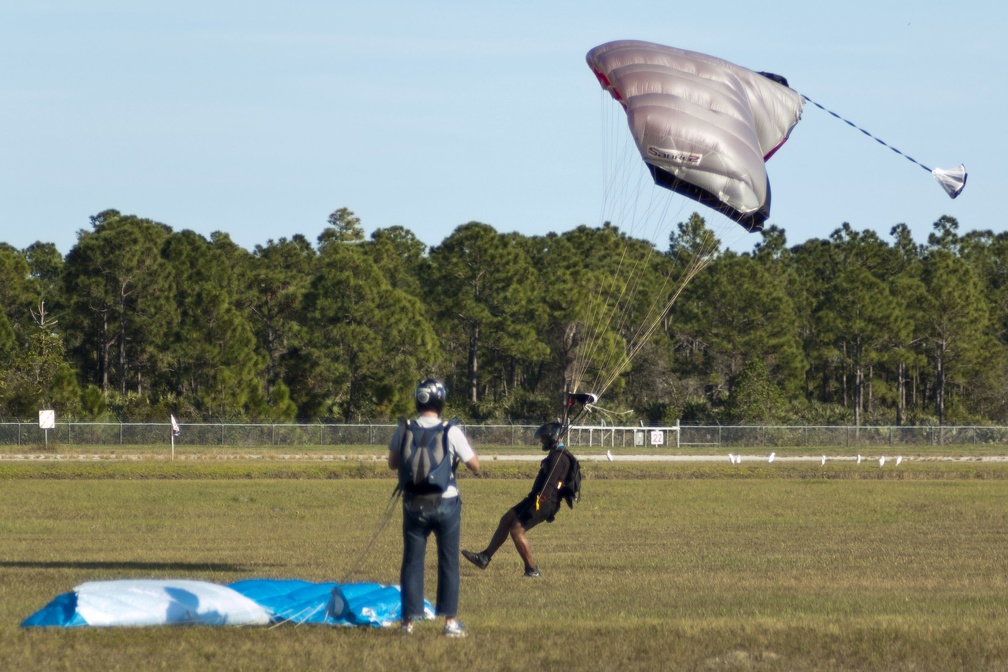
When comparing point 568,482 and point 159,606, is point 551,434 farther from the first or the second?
point 159,606

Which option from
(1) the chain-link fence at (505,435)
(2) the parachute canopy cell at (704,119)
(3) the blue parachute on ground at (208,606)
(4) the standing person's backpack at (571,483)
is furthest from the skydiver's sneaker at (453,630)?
(1) the chain-link fence at (505,435)

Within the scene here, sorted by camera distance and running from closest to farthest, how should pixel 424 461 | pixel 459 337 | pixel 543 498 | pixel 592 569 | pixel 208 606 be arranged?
pixel 424 461 → pixel 208 606 → pixel 543 498 → pixel 592 569 → pixel 459 337

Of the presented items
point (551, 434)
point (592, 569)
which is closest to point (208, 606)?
point (551, 434)

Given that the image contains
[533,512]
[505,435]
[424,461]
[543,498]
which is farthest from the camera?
[505,435]

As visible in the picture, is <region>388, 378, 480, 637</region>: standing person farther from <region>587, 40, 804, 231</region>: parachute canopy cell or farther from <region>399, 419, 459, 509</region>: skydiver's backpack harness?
<region>587, 40, 804, 231</region>: parachute canopy cell

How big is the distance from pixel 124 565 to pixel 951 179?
10.3 meters

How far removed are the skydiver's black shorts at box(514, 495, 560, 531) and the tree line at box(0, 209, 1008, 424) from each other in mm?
44895

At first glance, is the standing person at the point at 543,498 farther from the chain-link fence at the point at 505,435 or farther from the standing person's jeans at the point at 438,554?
the chain-link fence at the point at 505,435

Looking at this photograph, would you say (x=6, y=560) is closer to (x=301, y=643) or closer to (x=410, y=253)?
(x=301, y=643)

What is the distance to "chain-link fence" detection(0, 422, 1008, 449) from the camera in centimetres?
5481

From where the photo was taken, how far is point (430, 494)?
898cm

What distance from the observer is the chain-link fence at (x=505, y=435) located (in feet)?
180

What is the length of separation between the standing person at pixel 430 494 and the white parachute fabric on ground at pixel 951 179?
7.37 m

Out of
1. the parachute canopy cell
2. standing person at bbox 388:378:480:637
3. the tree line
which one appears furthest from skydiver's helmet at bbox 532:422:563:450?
the tree line
